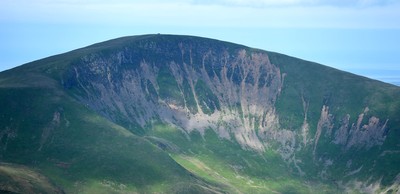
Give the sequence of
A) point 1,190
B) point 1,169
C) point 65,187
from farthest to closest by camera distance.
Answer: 1. point 65,187
2. point 1,169
3. point 1,190

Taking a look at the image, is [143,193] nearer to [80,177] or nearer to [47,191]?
[80,177]

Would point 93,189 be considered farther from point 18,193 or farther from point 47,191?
point 18,193

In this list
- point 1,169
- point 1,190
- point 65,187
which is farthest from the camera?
point 65,187

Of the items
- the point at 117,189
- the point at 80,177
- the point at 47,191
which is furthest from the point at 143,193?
the point at 47,191

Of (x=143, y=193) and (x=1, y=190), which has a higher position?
(x=143, y=193)

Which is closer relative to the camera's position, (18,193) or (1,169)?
(18,193)

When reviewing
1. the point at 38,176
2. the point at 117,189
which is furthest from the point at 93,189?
the point at 38,176

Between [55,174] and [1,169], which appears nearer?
[1,169]
